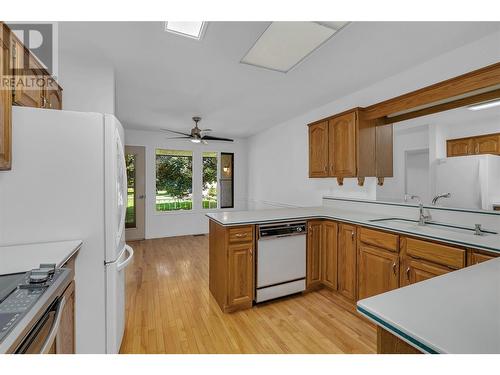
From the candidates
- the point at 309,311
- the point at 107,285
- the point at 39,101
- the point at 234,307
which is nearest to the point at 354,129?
the point at 309,311

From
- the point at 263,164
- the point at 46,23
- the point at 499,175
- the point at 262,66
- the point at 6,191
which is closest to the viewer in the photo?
the point at 6,191

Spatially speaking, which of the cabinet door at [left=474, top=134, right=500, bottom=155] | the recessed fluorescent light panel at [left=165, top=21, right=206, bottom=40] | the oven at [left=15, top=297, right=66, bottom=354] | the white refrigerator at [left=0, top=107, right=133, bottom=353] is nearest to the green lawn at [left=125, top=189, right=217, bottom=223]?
the white refrigerator at [left=0, top=107, right=133, bottom=353]

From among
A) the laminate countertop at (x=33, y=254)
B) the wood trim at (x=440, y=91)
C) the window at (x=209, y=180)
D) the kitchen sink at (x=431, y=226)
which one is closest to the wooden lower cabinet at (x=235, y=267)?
the laminate countertop at (x=33, y=254)

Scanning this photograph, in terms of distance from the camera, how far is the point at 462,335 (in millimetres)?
592

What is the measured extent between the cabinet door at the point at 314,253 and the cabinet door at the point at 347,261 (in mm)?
279

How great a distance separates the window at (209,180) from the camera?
595cm

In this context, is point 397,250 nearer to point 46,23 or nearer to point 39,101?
point 39,101

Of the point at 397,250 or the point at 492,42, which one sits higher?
the point at 492,42

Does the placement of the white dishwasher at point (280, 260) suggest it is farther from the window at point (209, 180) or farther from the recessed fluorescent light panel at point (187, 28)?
the window at point (209, 180)

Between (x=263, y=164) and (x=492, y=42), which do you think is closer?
(x=492, y=42)

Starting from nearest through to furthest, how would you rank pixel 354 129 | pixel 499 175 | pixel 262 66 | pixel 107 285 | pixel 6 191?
1. pixel 6 191
2. pixel 107 285
3. pixel 499 175
4. pixel 262 66
5. pixel 354 129

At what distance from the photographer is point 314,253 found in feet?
8.99

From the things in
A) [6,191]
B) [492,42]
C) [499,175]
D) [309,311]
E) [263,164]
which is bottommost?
[309,311]

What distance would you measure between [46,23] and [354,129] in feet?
9.54
